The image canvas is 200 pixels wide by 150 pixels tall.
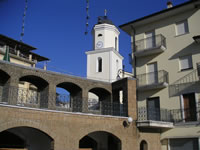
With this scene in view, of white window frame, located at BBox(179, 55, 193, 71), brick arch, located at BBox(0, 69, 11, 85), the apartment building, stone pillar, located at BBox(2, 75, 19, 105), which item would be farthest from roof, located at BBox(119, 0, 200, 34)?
brick arch, located at BBox(0, 69, 11, 85)

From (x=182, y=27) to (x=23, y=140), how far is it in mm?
13962

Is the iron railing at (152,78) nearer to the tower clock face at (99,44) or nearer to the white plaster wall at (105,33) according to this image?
the white plaster wall at (105,33)

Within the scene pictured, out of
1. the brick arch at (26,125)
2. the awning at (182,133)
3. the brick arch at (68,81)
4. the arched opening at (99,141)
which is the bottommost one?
the arched opening at (99,141)

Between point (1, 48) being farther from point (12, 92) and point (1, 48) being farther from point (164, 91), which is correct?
point (164, 91)

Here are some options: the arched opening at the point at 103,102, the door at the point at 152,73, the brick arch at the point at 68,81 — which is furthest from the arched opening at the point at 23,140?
the door at the point at 152,73

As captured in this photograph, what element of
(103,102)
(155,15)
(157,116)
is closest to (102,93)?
(103,102)

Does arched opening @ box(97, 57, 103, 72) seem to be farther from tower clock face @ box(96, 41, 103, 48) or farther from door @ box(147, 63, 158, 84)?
door @ box(147, 63, 158, 84)

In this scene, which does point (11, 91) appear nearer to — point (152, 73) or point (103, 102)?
point (103, 102)

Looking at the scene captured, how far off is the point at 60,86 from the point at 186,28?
10415mm

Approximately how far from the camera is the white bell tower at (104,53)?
→ 29.0 meters

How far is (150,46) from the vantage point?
68.9 feet

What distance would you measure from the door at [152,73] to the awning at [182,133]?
398cm

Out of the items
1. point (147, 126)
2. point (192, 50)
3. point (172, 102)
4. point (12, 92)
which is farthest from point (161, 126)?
point (12, 92)

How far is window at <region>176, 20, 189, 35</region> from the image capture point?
19.5 metres
